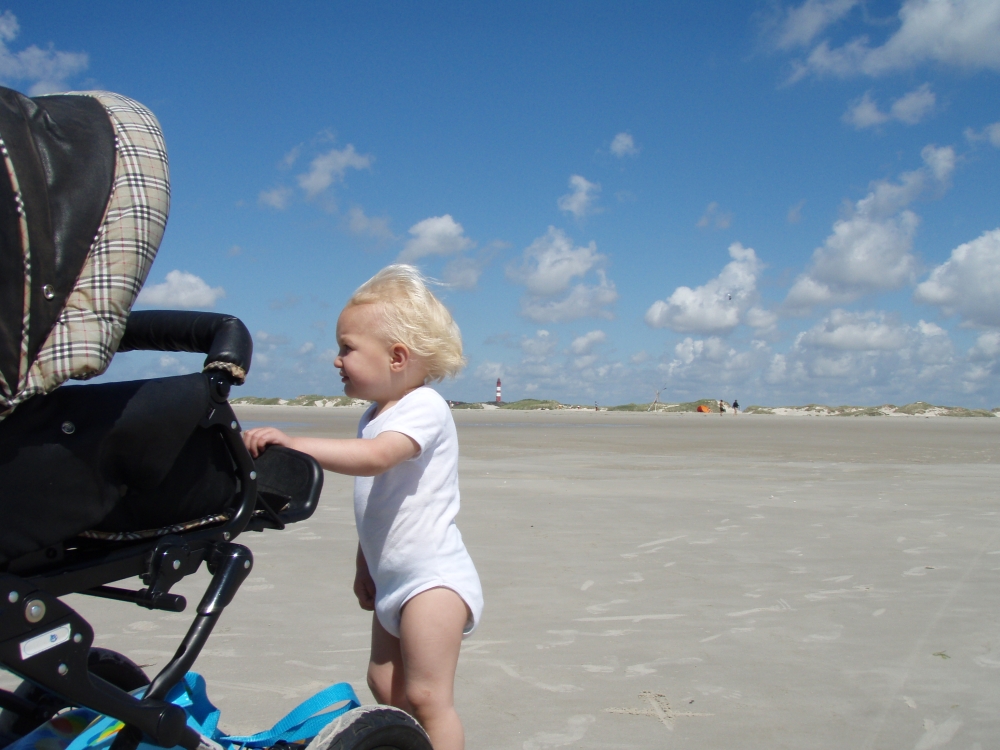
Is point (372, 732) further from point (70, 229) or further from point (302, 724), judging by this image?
point (70, 229)

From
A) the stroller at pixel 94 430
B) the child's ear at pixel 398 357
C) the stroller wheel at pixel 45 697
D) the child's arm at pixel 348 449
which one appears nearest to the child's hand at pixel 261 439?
the child's arm at pixel 348 449

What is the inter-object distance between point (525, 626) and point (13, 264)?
2.94m

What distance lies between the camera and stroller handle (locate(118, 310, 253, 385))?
1.66 m

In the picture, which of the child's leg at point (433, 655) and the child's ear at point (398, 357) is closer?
the child's leg at point (433, 655)

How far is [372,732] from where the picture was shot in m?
1.74

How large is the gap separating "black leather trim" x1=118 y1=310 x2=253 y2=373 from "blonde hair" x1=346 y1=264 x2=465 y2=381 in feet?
1.53

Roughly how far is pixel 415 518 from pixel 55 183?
1.13 m

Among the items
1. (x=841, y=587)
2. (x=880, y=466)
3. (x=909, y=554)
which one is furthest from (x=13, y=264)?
(x=880, y=466)

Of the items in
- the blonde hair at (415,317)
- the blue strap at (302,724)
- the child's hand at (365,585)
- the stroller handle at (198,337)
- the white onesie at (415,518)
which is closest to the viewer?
the stroller handle at (198,337)

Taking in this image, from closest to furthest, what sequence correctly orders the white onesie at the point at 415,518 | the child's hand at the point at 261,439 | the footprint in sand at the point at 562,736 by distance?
the child's hand at the point at 261,439, the white onesie at the point at 415,518, the footprint in sand at the point at 562,736

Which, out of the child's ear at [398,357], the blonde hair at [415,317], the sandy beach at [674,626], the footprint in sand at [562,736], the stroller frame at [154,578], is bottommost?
the footprint in sand at [562,736]

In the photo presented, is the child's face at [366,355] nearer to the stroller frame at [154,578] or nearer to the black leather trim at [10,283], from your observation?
the stroller frame at [154,578]

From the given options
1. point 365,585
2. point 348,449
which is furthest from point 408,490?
point 365,585

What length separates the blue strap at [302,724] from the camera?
192 centimetres
